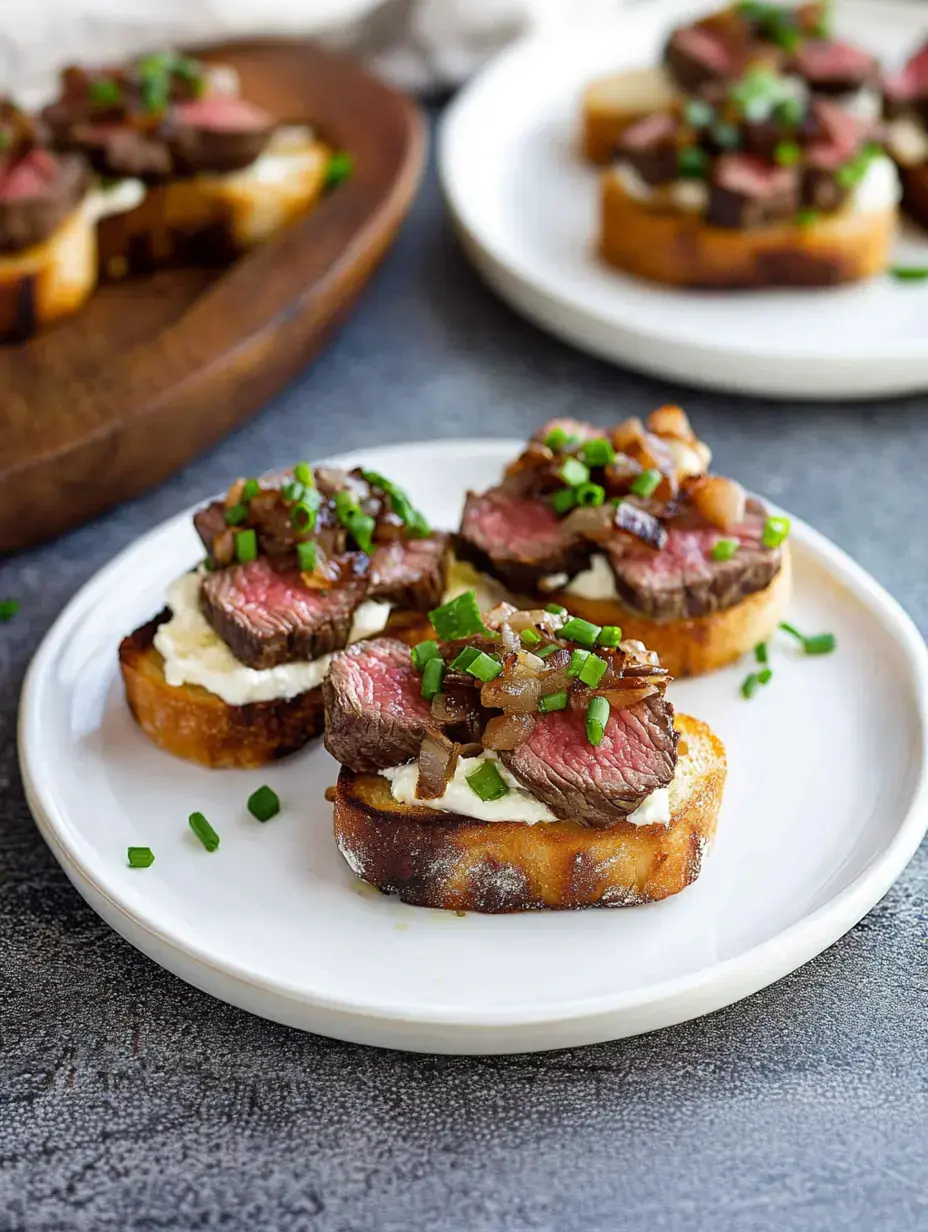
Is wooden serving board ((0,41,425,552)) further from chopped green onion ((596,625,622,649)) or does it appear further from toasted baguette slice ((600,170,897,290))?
chopped green onion ((596,625,622,649))

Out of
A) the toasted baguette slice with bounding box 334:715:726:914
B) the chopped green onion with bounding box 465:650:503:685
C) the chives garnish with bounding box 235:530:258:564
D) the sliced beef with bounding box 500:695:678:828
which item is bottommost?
the toasted baguette slice with bounding box 334:715:726:914

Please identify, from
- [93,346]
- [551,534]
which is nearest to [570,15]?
[93,346]

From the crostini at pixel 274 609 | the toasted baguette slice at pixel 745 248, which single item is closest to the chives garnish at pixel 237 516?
the crostini at pixel 274 609

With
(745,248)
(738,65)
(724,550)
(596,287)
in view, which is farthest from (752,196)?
(724,550)

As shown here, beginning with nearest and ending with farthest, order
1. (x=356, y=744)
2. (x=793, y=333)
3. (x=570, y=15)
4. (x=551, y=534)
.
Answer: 1. (x=356, y=744)
2. (x=551, y=534)
3. (x=793, y=333)
4. (x=570, y=15)

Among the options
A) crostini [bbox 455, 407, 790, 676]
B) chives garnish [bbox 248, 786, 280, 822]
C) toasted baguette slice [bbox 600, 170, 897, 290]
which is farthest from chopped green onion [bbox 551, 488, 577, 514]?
toasted baguette slice [bbox 600, 170, 897, 290]

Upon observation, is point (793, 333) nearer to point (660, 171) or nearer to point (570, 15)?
point (660, 171)
